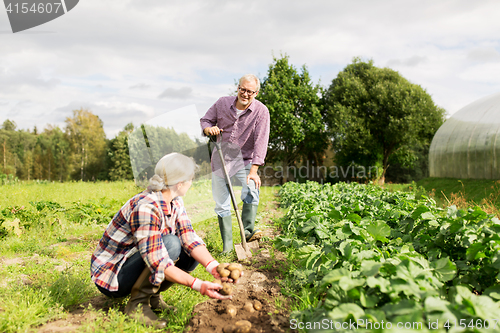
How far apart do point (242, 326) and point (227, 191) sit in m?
1.89

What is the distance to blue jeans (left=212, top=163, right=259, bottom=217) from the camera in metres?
3.55

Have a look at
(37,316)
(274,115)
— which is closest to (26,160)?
(274,115)

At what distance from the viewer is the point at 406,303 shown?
1.33 m

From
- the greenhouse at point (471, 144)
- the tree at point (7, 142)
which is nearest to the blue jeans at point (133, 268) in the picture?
the greenhouse at point (471, 144)

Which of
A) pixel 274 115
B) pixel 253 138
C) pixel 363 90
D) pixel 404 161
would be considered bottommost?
pixel 404 161

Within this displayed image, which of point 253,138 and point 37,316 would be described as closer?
point 37,316

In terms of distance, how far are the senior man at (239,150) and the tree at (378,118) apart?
17284 mm

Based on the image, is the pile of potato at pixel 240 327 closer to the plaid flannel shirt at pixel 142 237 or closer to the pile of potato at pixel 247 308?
the pile of potato at pixel 247 308

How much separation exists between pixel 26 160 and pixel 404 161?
45.2 m

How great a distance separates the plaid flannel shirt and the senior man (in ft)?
4.42

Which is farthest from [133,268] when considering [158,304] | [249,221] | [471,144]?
[471,144]

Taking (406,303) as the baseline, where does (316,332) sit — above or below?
below

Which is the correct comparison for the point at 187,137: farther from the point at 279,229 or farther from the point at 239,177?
the point at 279,229

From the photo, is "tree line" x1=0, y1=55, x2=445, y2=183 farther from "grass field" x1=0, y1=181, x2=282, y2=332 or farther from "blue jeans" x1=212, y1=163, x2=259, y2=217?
"blue jeans" x1=212, y1=163, x2=259, y2=217
